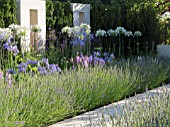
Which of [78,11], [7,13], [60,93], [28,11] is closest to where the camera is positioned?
[60,93]

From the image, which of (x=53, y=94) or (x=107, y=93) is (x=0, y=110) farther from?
(x=107, y=93)

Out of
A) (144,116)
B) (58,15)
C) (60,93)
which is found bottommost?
(60,93)

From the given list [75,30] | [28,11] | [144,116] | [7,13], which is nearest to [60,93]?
[144,116]

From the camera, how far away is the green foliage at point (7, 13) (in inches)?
330

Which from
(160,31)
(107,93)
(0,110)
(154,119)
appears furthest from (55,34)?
(154,119)

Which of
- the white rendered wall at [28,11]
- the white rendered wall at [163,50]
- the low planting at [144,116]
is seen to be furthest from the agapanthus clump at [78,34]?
→ the low planting at [144,116]

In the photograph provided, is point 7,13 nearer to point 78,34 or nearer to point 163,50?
point 78,34

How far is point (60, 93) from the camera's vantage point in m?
4.76

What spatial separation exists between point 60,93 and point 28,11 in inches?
189

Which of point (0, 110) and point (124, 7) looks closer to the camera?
point (0, 110)

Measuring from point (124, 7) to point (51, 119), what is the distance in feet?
24.1

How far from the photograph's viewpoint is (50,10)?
32.1 feet

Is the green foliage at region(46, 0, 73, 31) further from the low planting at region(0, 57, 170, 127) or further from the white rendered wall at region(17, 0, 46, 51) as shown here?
the low planting at region(0, 57, 170, 127)

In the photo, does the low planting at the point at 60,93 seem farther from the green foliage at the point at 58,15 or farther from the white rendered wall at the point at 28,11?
the green foliage at the point at 58,15
